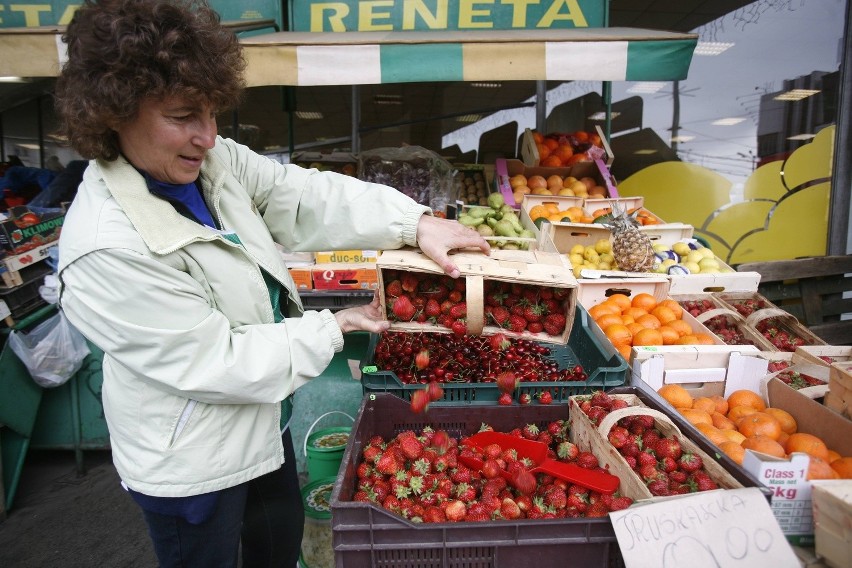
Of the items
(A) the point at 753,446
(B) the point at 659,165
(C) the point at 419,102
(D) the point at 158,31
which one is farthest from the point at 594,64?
(C) the point at 419,102

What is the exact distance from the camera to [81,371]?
3.92 meters

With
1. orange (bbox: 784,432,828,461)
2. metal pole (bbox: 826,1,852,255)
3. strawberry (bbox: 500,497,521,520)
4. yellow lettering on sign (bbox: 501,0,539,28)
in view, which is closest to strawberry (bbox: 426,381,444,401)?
strawberry (bbox: 500,497,521,520)

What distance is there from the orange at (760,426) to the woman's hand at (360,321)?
1.58 m

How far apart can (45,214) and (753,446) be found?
493 centimetres

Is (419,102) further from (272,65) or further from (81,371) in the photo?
(81,371)

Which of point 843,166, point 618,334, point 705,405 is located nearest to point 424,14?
point 618,334

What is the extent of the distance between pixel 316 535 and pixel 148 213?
196 centimetres

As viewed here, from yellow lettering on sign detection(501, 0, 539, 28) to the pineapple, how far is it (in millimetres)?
2499

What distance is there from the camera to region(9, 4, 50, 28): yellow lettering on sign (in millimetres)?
4762

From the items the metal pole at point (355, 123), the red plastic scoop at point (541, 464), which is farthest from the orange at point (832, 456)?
the metal pole at point (355, 123)

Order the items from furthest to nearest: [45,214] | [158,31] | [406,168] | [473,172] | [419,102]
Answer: [419,102] < [473,172] < [406,168] < [45,214] < [158,31]

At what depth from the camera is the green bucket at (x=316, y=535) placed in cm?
260

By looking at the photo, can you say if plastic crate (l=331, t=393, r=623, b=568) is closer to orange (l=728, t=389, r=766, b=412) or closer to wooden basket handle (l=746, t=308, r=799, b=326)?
orange (l=728, t=389, r=766, b=412)

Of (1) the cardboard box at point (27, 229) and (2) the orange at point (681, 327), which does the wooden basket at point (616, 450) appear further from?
(1) the cardboard box at point (27, 229)
